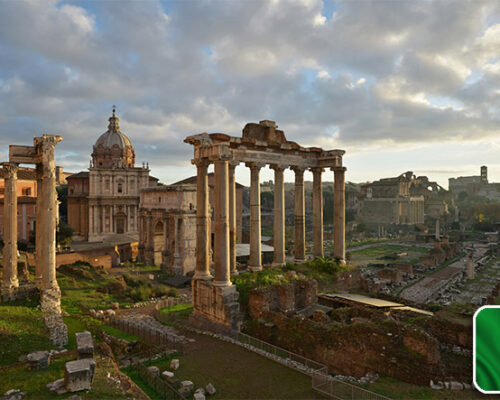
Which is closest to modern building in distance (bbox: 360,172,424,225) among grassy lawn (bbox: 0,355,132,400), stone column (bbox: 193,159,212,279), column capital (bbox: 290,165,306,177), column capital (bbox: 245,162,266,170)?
column capital (bbox: 290,165,306,177)

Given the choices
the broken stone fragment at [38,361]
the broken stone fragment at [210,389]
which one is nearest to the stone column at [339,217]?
the broken stone fragment at [210,389]

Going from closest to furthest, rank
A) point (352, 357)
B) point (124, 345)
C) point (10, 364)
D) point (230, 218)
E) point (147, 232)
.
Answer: point (10, 364) → point (352, 357) → point (124, 345) → point (230, 218) → point (147, 232)

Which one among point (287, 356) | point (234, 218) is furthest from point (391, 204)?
point (287, 356)

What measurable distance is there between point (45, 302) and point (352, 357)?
13.6 meters

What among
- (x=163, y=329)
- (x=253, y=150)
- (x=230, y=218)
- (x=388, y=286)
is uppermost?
(x=253, y=150)

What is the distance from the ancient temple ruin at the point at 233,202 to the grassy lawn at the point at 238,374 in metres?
1.85

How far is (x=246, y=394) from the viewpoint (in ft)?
35.6

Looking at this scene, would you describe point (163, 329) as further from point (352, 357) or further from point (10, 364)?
point (352, 357)

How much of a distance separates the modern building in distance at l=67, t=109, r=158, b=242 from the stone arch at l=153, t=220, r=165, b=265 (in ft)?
34.6

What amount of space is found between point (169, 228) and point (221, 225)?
1006 inches

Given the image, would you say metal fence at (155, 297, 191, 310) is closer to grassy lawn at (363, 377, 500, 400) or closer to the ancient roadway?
grassy lawn at (363, 377, 500, 400)

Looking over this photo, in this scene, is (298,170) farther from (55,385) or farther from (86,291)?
(86,291)

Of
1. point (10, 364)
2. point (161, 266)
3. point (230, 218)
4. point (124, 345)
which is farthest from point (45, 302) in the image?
point (161, 266)

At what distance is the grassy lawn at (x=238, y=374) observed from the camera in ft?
35.8
